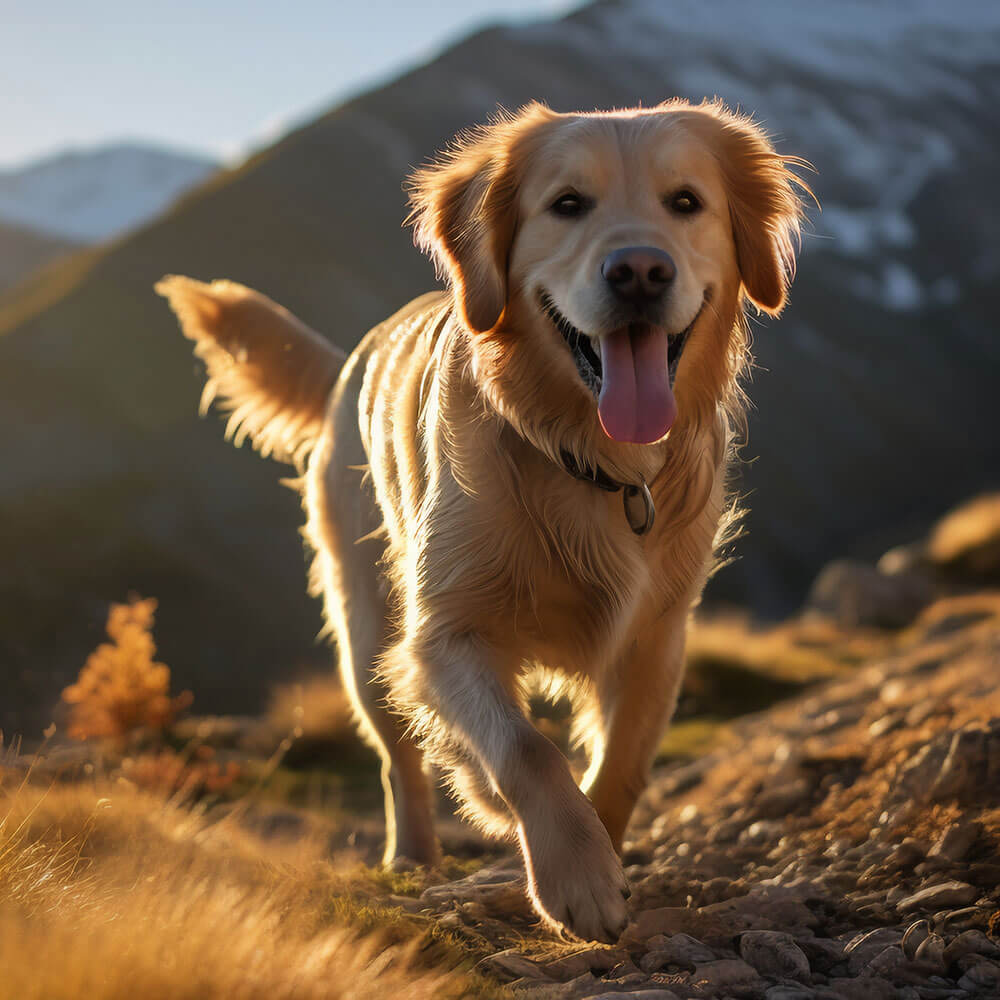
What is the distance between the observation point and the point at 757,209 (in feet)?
10.1

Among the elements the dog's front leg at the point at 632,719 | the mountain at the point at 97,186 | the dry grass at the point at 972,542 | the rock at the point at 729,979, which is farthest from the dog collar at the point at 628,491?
the mountain at the point at 97,186

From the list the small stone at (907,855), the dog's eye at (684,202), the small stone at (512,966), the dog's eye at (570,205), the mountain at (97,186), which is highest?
the mountain at (97,186)

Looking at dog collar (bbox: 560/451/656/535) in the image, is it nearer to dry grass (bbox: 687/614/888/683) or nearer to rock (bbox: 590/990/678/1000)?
rock (bbox: 590/990/678/1000)

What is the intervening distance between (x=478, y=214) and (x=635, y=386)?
2.39ft

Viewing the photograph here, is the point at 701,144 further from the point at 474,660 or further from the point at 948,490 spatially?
the point at 948,490

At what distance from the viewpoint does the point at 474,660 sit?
2.76m

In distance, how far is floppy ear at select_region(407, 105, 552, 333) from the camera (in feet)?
9.63

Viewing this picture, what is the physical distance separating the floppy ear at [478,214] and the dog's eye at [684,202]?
1.54 feet

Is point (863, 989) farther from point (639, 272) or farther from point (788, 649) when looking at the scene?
point (788, 649)

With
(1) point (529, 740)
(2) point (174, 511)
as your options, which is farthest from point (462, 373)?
(2) point (174, 511)

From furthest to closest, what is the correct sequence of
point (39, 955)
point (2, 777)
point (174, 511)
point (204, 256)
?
point (204, 256)
point (174, 511)
point (2, 777)
point (39, 955)

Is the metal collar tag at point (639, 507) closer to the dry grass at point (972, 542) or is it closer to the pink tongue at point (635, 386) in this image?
the pink tongue at point (635, 386)

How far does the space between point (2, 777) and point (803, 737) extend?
3.80 m

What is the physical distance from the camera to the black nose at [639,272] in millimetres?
2514
